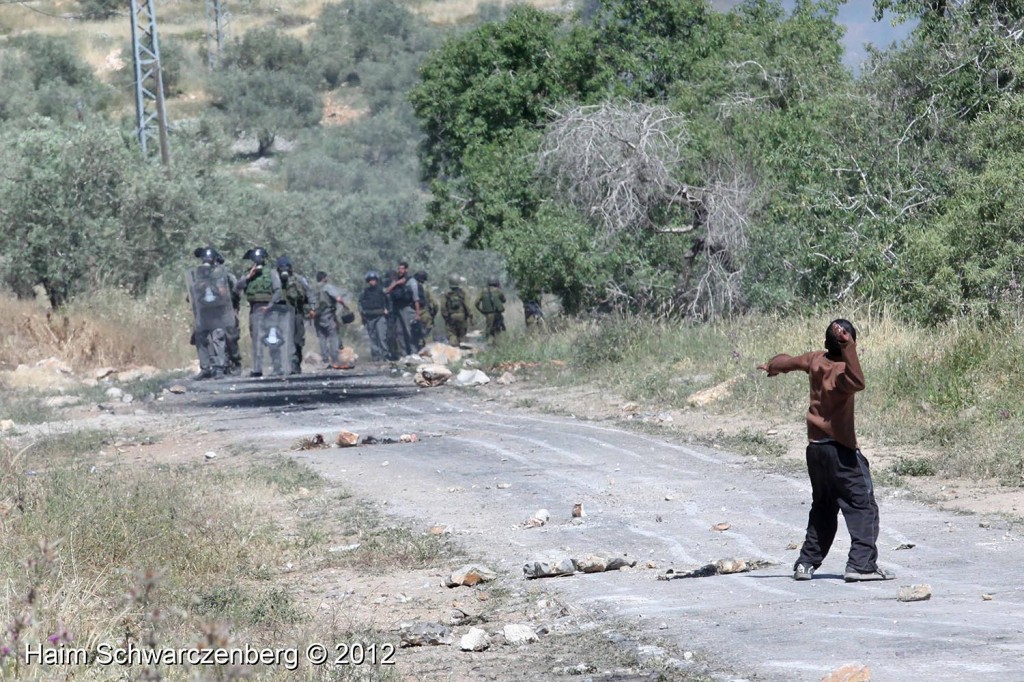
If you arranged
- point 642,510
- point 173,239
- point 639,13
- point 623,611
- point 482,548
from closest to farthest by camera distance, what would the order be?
point 623,611 < point 482,548 < point 642,510 < point 639,13 < point 173,239

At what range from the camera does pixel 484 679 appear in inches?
258

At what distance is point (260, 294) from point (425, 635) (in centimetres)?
1700

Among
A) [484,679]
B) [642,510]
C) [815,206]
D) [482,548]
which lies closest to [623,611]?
[484,679]

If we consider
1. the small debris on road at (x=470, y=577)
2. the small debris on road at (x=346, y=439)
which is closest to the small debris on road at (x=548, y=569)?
the small debris on road at (x=470, y=577)

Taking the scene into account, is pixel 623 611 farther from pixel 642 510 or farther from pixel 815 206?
pixel 815 206

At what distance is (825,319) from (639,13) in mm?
11744

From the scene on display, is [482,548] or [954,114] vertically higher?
[954,114]

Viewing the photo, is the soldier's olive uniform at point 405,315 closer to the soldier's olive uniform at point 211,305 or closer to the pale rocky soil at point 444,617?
the soldier's olive uniform at point 211,305

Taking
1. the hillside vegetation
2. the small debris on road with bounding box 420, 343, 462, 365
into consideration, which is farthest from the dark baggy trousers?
the hillside vegetation

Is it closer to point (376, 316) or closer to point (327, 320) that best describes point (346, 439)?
point (327, 320)

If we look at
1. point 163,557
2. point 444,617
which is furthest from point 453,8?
point 444,617

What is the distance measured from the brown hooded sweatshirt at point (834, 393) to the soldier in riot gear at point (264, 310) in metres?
16.3

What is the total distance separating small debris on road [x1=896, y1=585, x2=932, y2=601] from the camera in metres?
7.28

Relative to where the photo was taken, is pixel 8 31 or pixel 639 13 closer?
pixel 639 13
